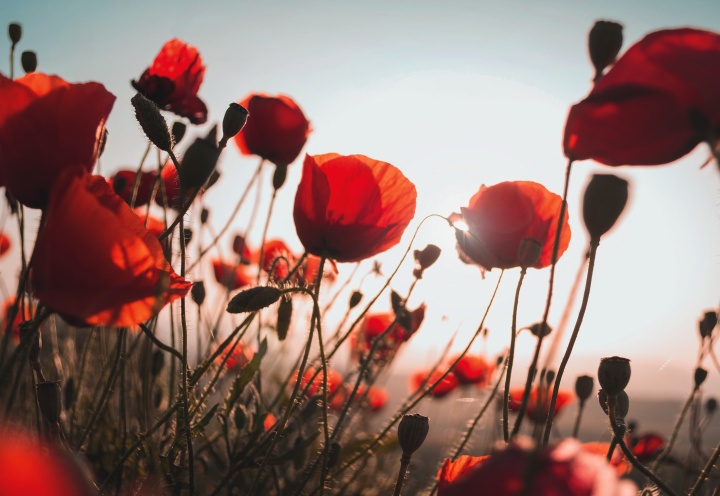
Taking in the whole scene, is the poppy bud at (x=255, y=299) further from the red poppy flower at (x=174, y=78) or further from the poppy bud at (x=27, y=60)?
the poppy bud at (x=27, y=60)

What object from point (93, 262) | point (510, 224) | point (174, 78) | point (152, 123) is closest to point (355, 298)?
point (510, 224)

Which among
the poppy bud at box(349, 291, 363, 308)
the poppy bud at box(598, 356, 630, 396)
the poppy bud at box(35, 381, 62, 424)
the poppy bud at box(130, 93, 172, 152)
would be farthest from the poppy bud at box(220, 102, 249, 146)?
the poppy bud at box(349, 291, 363, 308)

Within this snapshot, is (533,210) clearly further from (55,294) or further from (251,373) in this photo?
(55,294)

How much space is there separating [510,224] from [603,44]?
0.47 meters

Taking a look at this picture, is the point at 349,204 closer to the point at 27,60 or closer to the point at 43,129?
the point at 43,129

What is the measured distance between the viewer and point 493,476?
369 mm

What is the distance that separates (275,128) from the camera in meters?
1.60

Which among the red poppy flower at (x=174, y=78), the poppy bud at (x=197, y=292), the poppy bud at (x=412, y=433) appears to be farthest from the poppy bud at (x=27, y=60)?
the poppy bud at (x=412, y=433)

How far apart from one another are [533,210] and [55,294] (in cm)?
91

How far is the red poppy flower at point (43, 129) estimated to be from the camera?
0.73m

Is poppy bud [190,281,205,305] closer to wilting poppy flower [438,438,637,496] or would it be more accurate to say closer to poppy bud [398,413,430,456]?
poppy bud [398,413,430,456]

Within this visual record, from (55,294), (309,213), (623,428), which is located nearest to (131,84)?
(309,213)

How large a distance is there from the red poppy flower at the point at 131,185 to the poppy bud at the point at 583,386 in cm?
114

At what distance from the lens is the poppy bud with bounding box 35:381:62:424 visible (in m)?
0.76
